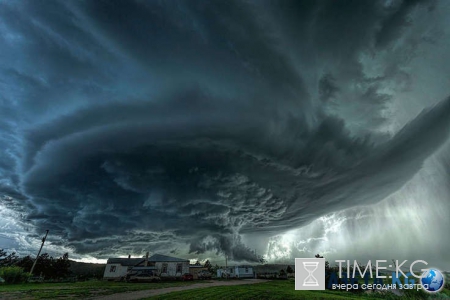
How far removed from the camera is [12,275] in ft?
124

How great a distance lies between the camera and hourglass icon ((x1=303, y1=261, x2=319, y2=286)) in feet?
97.0

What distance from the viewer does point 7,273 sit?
37406mm

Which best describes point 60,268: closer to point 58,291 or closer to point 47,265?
point 47,265

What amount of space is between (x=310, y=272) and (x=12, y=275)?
48.1m

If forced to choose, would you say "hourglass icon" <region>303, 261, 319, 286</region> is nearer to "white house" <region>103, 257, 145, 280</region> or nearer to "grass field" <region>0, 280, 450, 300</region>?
"grass field" <region>0, 280, 450, 300</region>

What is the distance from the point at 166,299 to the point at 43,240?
190 feet

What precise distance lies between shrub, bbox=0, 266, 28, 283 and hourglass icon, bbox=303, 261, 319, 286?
155 feet

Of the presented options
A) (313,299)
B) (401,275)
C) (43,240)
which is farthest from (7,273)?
(401,275)

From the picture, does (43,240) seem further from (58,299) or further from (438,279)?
(438,279)

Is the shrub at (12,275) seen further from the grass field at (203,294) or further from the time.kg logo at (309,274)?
the time.kg logo at (309,274)

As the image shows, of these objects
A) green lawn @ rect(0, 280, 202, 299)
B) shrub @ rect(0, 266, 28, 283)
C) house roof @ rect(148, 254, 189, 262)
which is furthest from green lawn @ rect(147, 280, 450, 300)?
house roof @ rect(148, 254, 189, 262)

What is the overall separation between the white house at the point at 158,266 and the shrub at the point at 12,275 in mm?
34319

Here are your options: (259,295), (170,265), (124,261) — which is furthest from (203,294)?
(124,261)

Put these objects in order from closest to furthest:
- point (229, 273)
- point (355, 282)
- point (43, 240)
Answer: point (355, 282) < point (43, 240) < point (229, 273)
